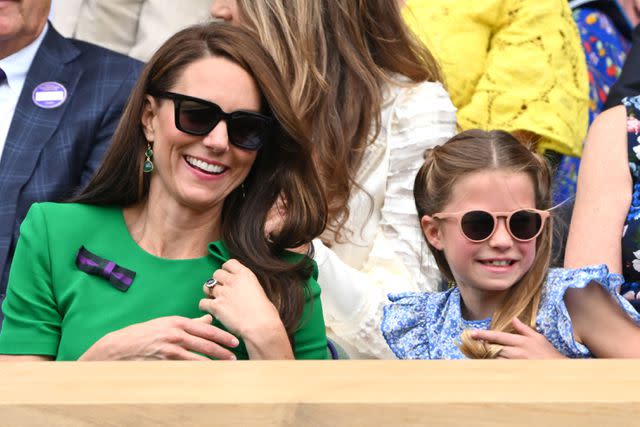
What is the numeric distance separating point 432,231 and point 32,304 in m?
0.79

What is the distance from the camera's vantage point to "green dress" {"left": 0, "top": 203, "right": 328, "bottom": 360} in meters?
1.99

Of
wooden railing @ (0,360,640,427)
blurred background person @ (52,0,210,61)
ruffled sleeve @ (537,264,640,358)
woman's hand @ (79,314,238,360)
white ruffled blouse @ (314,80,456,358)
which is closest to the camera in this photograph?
wooden railing @ (0,360,640,427)

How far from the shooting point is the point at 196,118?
1.97 metres

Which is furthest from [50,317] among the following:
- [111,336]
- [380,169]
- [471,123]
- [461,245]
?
[471,123]

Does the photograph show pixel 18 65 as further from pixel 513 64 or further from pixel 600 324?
pixel 600 324

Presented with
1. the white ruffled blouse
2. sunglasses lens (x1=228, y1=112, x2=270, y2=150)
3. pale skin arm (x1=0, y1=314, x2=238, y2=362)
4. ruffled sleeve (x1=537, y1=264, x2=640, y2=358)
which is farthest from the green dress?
the white ruffled blouse

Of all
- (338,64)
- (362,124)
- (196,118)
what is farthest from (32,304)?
(338,64)

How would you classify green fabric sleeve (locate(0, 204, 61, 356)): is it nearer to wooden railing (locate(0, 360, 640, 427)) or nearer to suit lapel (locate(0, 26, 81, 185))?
suit lapel (locate(0, 26, 81, 185))

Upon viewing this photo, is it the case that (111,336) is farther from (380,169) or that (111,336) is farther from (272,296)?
(380,169)

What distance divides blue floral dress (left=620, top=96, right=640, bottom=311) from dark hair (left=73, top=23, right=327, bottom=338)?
0.70 meters

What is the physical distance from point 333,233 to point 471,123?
0.60 meters

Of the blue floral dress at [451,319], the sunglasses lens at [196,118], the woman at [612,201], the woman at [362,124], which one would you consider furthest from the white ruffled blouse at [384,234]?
the sunglasses lens at [196,118]

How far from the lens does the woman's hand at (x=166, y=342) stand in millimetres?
1814

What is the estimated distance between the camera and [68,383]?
1.15 m
